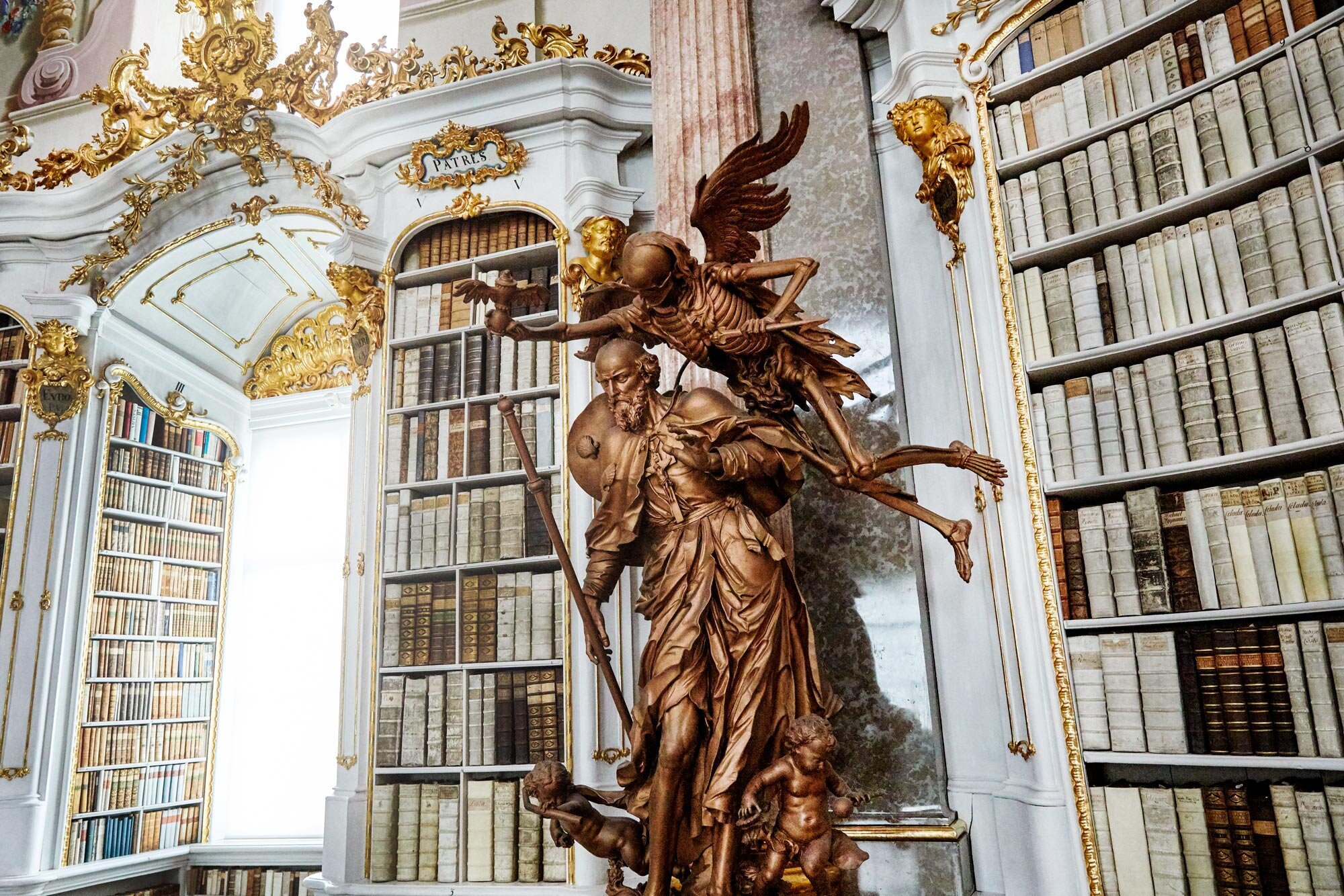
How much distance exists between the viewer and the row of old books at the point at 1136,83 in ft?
8.82

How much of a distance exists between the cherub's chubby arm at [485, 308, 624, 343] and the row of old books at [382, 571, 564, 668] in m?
1.49

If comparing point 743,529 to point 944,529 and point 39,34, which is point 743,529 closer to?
point 944,529

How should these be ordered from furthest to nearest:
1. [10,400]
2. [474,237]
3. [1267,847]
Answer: [10,400]
[474,237]
[1267,847]

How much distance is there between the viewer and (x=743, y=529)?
2.42 metres

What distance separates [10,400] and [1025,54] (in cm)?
540

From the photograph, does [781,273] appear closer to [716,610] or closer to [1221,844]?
[716,610]

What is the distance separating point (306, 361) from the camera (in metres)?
6.36

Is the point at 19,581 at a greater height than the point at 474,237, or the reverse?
the point at 474,237

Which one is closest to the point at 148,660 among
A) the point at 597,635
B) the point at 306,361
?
the point at 306,361

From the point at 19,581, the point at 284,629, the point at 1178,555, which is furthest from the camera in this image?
the point at 284,629

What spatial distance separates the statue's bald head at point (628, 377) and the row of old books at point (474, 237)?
1.85 m

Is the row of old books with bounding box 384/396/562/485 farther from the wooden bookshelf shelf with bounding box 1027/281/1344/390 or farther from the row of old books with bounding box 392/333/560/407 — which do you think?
the wooden bookshelf shelf with bounding box 1027/281/1344/390

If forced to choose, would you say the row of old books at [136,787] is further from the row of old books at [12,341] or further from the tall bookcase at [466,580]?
the row of old books at [12,341]

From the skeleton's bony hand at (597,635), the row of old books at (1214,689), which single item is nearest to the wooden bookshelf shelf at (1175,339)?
the row of old books at (1214,689)
